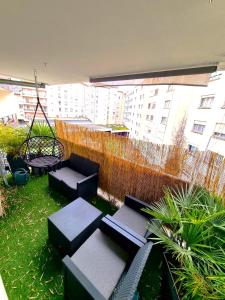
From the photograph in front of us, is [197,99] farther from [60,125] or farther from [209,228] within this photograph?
[209,228]

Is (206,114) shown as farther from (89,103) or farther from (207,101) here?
(89,103)

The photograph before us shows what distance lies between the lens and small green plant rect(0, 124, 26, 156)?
10.8ft

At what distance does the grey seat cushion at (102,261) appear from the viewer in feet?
4.59

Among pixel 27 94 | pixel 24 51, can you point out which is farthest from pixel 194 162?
pixel 27 94

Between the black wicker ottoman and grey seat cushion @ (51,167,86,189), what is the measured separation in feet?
2.25

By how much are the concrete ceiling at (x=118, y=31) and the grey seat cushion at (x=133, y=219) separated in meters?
2.33

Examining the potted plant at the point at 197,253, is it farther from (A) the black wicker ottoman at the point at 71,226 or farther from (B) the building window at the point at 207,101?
(B) the building window at the point at 207,101

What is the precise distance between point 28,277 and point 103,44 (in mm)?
2962

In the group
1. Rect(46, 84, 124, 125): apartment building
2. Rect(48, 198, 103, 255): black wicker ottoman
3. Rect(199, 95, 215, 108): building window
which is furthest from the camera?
Rect(46, 84, 124, 125): apartment building

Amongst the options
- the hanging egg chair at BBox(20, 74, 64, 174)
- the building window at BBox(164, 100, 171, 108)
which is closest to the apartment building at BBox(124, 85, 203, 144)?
the building window at BBox(164, 100, 171, 108)

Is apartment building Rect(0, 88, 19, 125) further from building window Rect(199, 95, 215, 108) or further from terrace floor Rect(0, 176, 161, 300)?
building window Rect(199, 95, 215, 108)

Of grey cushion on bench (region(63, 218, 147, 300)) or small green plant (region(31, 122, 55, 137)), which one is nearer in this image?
grey cushion on bench (region(63, 218, 147, 300))

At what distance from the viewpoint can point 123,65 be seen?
2152 millimetres

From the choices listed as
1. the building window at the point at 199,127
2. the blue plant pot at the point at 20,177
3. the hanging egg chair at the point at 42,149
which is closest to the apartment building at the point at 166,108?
the building window at the point at 199,127
